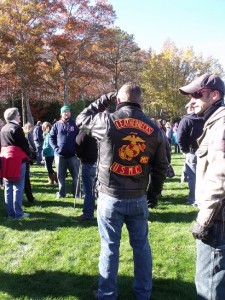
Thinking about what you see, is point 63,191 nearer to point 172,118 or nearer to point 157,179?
point 157,179

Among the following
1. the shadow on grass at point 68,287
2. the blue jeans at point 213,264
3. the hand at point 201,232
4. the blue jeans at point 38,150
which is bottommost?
the shadow on grass at point 68,287

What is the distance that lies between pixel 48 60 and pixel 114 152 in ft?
85.8

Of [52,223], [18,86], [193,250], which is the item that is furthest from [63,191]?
[18,86]

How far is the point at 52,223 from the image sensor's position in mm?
5816

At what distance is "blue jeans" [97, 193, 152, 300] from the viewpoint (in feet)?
9.95

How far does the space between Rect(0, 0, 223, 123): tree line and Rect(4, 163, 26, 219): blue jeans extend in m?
19.7

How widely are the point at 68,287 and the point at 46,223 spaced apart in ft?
7.51

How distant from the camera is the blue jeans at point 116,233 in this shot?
3031mm

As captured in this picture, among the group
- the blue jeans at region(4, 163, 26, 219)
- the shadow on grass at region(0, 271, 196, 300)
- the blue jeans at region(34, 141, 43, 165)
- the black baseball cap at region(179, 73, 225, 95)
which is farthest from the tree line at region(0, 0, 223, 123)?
the black baseball cap at region(179, 73, 225, 95)

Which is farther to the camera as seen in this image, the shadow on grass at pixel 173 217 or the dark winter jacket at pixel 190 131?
the dark winter jacket at pixel 190 131

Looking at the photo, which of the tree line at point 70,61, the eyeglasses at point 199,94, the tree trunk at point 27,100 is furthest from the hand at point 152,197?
the tree trunk at point 27,100

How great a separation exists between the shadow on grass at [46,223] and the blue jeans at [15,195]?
7.3 inches

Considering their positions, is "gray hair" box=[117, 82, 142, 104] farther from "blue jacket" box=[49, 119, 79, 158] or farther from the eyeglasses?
"blue jacket" box=[49, 119, 79, 158]

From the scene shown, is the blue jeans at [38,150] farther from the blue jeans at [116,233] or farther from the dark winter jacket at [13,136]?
the blue jeans at [116,233]
